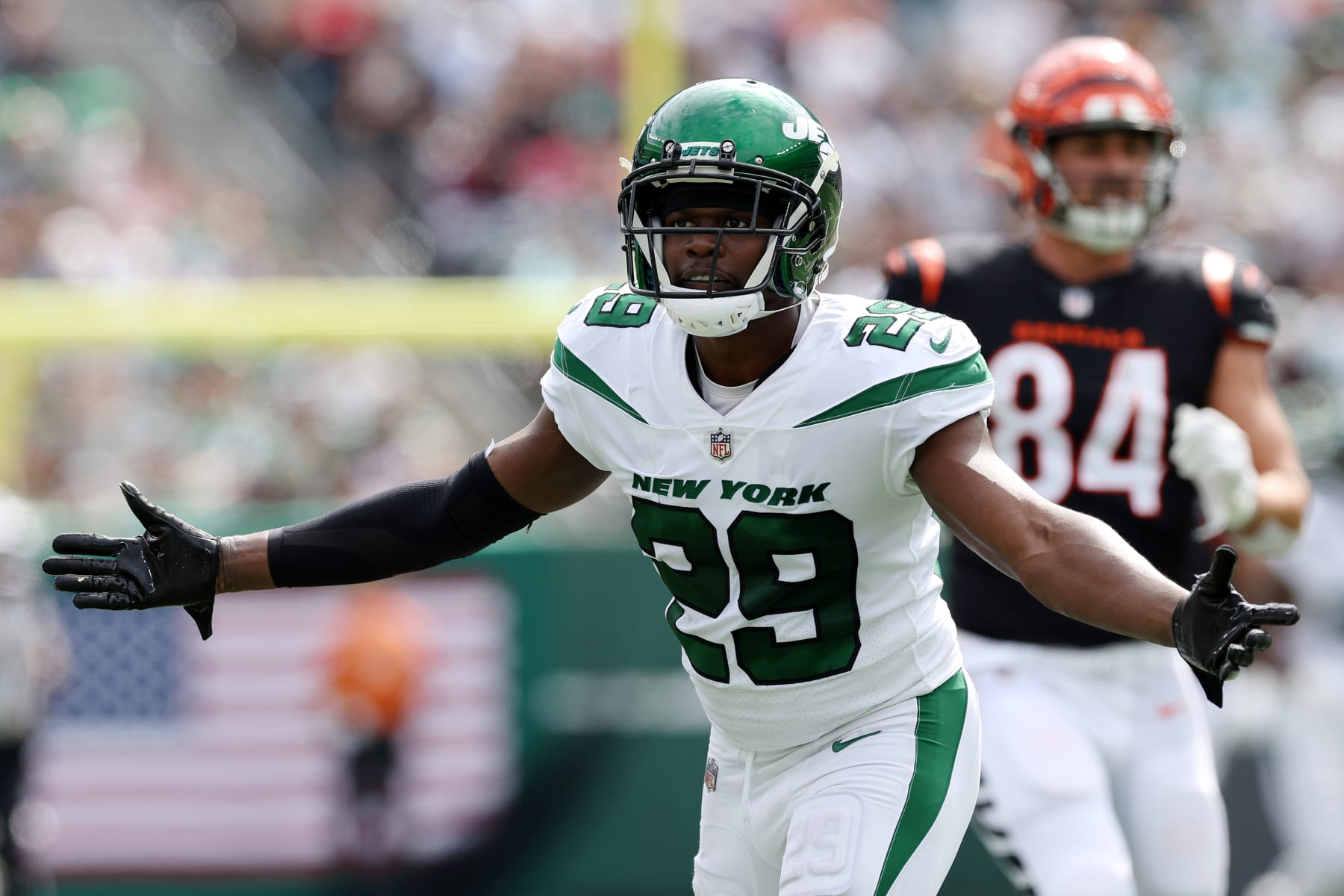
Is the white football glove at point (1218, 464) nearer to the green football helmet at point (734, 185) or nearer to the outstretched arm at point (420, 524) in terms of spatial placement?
the green football helmet at point (734, 185)

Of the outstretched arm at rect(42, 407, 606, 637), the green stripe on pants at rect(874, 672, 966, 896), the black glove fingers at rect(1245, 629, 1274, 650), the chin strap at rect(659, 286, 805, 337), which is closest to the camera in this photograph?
the black glove fingers at rect(1245, 629, 1274, 650)

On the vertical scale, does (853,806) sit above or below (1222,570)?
below

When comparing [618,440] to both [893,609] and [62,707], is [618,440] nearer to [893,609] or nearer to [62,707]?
[893,609]

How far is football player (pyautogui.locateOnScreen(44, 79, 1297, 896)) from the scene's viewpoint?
9.27 feet

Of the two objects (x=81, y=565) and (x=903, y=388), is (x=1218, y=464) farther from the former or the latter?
(x=81, y=565)

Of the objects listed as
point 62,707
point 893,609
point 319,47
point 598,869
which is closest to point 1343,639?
point 598,869

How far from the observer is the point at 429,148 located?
9.00m

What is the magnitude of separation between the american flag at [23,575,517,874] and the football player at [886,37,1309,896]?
308 cm

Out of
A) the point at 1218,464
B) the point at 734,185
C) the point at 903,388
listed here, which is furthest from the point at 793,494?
the point at 1218,464

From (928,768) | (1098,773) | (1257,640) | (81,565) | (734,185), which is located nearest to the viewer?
(1257,640)

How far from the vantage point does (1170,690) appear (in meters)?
3.86

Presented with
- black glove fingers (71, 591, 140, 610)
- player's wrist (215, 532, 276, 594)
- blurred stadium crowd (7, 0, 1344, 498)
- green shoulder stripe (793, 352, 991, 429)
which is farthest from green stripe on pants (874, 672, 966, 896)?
blurred stadium crowd (7, 0, 1344, 498)

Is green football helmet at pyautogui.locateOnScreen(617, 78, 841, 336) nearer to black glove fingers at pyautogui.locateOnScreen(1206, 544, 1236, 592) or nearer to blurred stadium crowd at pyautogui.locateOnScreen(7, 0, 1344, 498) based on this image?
black glove fingers at pyautogui.locateOnScreen(1206, 544, 1236, 592)

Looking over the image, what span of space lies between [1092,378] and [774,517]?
1.37 metres
